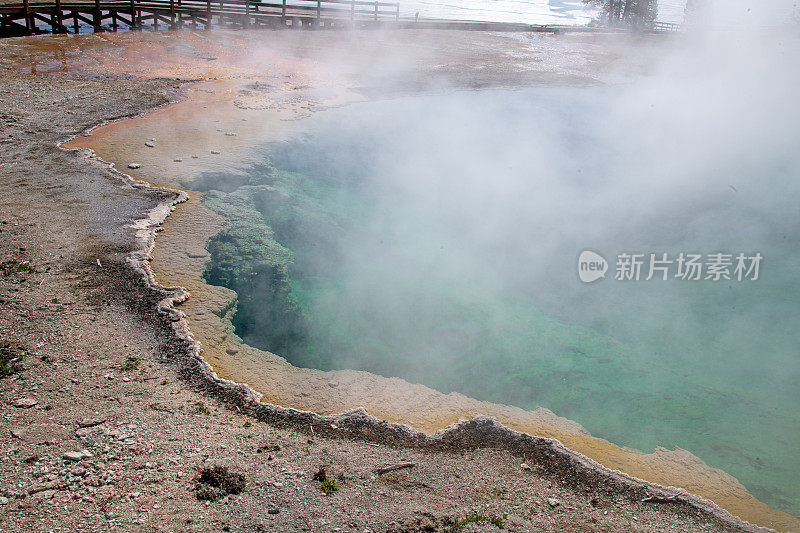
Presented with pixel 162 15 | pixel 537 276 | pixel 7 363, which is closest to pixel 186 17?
pixel 162 15

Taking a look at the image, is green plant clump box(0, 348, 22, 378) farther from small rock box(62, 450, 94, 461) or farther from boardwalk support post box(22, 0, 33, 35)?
boardwalk support post box(22, 0, 33, 35)

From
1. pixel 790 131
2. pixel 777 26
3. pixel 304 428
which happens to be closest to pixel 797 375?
pixel 304 428

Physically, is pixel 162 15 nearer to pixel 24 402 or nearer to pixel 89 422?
pixel 24 402

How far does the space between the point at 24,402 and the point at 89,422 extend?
0.45m

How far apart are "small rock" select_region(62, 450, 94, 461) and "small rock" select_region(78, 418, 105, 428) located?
211mm

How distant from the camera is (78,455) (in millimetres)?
3064

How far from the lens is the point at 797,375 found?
486cm

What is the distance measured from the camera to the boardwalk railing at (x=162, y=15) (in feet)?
49.4

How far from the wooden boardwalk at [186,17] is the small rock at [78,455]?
50.5 ft

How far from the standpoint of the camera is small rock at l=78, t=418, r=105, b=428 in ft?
10.8

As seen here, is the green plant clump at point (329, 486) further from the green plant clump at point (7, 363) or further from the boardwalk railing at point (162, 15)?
the boardwalk railing at point (162, 15)

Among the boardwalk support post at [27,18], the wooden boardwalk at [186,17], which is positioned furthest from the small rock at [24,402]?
the boardwalk support post at [27,18]

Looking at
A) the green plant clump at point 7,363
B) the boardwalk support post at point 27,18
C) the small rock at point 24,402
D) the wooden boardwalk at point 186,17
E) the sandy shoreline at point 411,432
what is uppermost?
the wooden boardwalk at point 186,17

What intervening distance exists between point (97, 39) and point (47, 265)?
12364 millimetres
